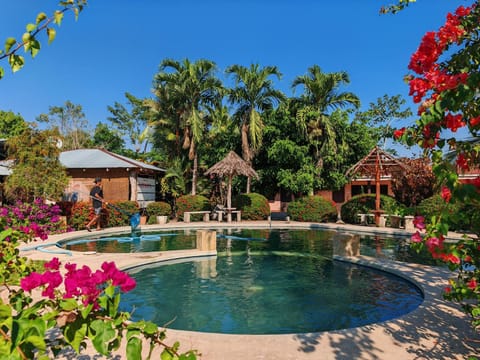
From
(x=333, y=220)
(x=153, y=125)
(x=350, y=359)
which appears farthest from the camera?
(x=153, y=125)

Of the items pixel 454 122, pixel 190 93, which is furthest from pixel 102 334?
pixel 190 93

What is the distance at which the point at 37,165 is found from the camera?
13727 millimetres

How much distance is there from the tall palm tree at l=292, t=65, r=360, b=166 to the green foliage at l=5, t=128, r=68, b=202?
14.8 m

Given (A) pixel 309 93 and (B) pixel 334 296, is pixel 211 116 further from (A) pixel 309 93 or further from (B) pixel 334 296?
(B) pixel 334 296

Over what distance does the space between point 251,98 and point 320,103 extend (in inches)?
189

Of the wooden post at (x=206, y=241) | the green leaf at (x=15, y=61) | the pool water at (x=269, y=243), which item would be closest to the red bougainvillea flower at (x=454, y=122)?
the green leaf at (x=15, y=61)

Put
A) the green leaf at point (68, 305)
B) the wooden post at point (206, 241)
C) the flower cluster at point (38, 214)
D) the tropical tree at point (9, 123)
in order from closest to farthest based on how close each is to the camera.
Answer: the green leaf at point (68, 305)
the wooden post at point (206, 241)
the flower cluster at point (38, 214)
the tropical tree at point (9, 123)

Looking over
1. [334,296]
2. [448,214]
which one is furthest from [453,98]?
[334,296]

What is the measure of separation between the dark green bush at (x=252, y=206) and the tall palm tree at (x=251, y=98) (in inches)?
98.0

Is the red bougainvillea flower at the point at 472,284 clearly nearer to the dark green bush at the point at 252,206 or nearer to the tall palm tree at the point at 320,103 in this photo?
the dark green bush at the point at 252,206

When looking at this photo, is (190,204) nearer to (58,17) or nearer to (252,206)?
(252,206)

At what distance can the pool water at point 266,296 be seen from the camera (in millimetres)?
5082

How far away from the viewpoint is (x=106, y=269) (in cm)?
177

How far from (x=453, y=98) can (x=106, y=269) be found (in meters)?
2.04
